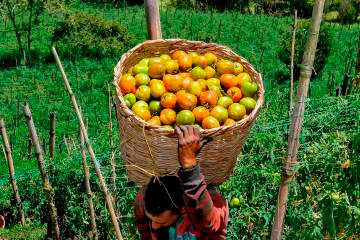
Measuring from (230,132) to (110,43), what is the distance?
9.45 metres

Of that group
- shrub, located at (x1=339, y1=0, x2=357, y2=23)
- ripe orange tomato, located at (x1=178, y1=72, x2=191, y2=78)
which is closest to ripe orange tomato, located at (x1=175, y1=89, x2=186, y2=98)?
ripe orange tomato, located at (x1=178, y1=72, x2=191, y2=78)

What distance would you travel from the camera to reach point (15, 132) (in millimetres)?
8141

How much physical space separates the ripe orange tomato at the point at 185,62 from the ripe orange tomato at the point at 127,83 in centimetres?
23

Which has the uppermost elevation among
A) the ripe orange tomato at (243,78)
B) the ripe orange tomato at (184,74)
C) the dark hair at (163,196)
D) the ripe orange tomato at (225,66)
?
the ripe orange tomato at (225,66)

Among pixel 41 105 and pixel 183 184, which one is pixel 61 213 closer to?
pixel 183 184

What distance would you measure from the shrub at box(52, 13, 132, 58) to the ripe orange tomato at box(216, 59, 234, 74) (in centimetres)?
883

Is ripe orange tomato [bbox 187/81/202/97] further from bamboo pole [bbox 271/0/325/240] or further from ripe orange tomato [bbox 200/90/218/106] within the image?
bamboo pole [bbox 271/0/325/240]

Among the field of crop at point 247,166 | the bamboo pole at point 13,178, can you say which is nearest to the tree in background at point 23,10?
the field of crop at point 247,166

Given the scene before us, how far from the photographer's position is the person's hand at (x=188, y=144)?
2100mm

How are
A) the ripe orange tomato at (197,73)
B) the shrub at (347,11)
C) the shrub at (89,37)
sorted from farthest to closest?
the shrub at (347,11)
the shrub at (89,37)
the ripe orange tomato at (197,73)

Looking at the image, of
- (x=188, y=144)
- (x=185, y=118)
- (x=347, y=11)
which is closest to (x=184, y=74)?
(x=185, y=118)

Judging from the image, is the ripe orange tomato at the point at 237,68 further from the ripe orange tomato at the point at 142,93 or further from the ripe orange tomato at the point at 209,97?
the ripe orange tomato at the point at 142,93

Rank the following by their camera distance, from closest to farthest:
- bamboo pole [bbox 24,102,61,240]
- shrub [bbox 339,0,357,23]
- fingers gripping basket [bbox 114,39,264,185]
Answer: fingers gripping basket [bbox 114,39,264,185] < bamboo pole [bbox 24,102,61,240] < shrub [bbox 339,0,357,23]

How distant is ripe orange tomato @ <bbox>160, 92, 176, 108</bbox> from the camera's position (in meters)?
2.45
